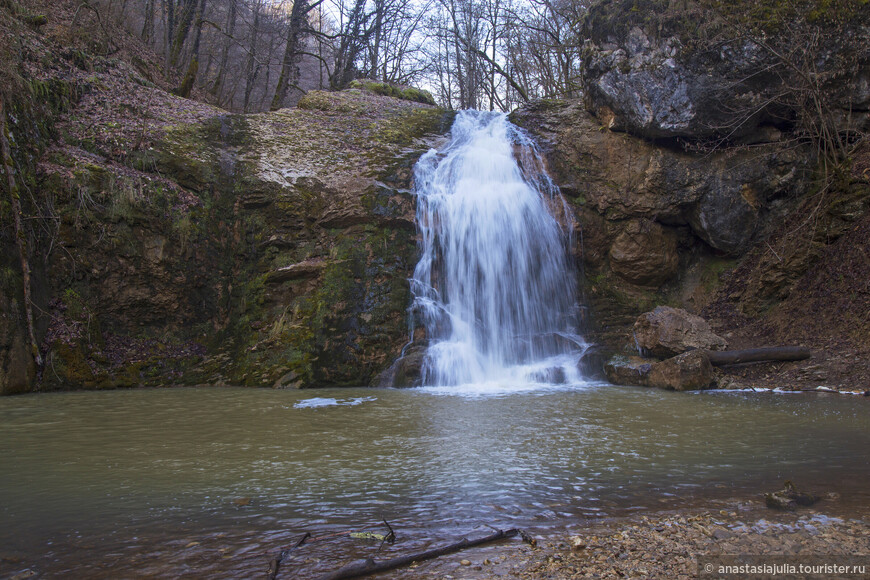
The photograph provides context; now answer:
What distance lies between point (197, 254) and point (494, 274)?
5.70 meters

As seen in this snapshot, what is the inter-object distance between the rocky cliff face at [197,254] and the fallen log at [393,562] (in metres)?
6.48

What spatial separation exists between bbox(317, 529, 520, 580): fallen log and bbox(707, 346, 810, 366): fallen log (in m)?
7.03

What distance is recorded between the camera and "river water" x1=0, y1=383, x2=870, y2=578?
239cm

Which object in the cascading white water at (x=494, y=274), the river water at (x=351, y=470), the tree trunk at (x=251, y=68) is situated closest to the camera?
the river water at (x=351, y=470)

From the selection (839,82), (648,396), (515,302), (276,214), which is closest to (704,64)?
(839,82)

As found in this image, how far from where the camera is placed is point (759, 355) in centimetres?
795

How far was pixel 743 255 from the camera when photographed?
1086 cm

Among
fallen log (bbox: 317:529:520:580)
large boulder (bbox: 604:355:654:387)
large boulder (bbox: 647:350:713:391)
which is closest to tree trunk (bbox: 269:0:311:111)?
large boulder (bbox: 604:355:654:387)

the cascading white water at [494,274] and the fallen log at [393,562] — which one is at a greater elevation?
the cascading white water at [494,274]

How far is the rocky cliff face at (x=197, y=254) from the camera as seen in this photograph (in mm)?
8094

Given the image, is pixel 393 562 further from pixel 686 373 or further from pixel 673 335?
pixel 673 335

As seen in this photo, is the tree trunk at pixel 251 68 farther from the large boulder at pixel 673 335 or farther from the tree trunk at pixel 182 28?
the large boulder at pixel 673 335

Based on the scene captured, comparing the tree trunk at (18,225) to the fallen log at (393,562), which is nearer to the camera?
the fallen log at (393,562)

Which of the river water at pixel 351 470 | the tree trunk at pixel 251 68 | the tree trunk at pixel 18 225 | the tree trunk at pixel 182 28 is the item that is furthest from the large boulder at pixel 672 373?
the tree trunk at pixel 251 68
